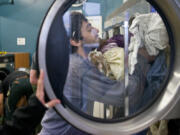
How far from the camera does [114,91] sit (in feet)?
3.11

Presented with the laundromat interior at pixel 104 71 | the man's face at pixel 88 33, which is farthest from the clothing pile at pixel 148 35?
the man's face at pixel 88 33

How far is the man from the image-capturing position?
841 millimetres

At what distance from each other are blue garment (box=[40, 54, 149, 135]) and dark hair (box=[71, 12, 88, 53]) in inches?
3.4

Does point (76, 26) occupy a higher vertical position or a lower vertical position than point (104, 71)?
higher

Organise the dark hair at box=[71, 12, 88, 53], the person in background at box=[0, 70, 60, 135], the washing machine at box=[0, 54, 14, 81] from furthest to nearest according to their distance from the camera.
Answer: the washing machine at box=[0, 54, 14, 81], the dark hair at box=[71, 12, 88, 53], the person in background at box=[0, 70, 60, 135]

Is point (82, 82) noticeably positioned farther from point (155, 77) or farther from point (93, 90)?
point (155, 77)

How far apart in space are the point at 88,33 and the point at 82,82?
0.84 feet

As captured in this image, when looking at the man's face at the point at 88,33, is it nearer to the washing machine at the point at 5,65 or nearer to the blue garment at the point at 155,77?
the blue garment at the point at 155,77

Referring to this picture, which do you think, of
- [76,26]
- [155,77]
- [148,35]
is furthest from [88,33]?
[155,77]

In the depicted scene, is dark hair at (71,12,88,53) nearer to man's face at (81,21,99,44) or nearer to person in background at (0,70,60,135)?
man's face at (81,21,99,44)

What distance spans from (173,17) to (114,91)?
46 centimetres

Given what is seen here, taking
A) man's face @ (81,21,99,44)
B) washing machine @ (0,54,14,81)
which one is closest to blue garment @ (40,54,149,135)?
man's face @ (81,21,99,44)

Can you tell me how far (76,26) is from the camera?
33.7 inches

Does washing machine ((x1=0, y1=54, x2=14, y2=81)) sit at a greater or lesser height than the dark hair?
lesser
